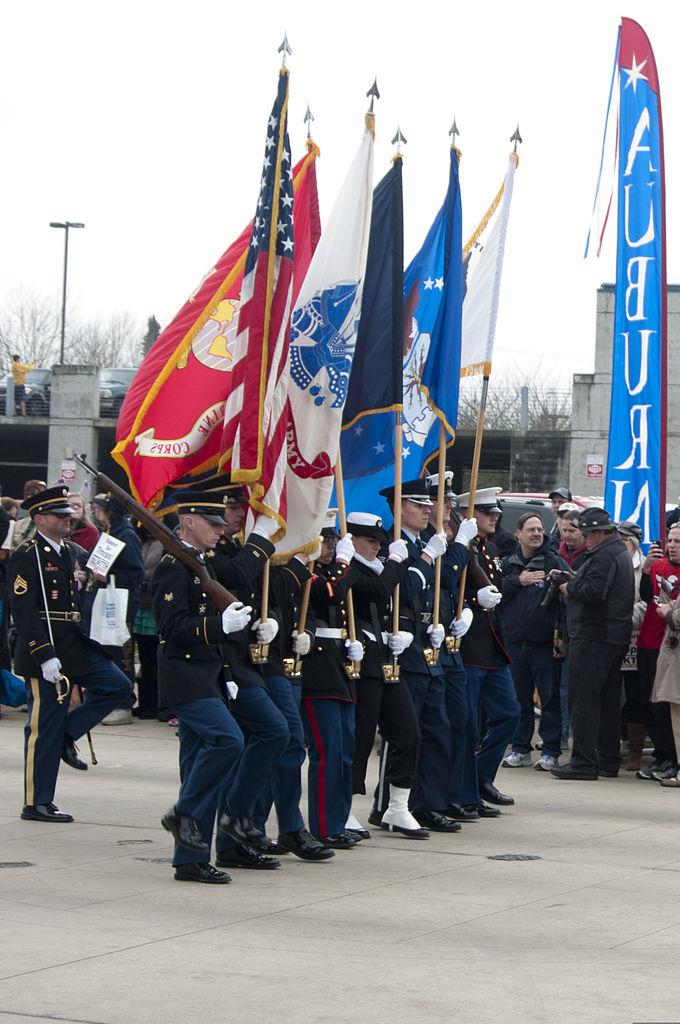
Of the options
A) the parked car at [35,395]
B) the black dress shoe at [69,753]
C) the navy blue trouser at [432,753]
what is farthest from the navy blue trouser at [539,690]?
the parked car at [35,395]

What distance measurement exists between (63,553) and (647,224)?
17.0 feet

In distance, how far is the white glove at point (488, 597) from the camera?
9961 mm

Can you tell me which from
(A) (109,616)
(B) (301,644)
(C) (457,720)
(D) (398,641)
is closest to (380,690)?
(D) (398,641)

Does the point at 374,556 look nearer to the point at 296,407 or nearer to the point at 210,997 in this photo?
the point at 296,407

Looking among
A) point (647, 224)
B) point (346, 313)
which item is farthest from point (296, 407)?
point (647, 224)

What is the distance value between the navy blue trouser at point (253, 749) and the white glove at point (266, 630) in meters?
0.28

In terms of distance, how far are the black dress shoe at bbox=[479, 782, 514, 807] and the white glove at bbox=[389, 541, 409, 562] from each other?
7.54 ft

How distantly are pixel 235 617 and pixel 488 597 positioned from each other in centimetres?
302

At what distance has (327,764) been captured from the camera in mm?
8336

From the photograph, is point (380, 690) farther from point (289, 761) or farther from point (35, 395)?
point (35, 395)

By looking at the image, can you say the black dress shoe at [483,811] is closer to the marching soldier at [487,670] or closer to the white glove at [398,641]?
the marching soldier at [487,670]

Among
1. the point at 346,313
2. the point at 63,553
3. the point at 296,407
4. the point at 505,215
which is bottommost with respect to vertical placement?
the point at 63,553

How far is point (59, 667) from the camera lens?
9156 mm

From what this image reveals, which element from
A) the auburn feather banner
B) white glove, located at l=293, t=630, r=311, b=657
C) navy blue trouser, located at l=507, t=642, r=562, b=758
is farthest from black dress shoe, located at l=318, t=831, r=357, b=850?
navy blue trouser, located at l=507, t=642, r=562, b=758
